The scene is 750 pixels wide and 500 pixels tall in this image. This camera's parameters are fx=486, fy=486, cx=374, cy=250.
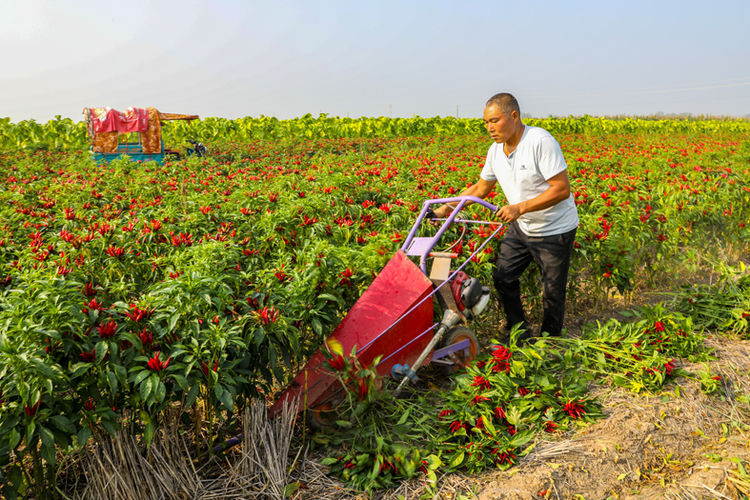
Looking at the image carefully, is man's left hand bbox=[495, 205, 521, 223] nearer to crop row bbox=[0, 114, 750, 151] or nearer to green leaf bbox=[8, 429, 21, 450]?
green leaf bbox=[8, 429, 21, 450]

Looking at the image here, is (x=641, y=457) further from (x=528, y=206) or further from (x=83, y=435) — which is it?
(x=83, y=435)

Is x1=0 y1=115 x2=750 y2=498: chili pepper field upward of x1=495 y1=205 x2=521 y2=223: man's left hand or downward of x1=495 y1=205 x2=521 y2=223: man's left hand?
downward

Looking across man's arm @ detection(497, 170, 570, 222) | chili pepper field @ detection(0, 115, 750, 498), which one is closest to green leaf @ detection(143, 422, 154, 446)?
chili pepper field @ detection(0, 115, 750, 498)

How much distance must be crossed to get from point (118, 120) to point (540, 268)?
12389mm

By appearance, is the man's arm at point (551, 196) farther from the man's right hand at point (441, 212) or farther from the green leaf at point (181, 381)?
the green leaf at point (181, 381)

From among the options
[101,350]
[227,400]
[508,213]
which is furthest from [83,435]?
[508,213]

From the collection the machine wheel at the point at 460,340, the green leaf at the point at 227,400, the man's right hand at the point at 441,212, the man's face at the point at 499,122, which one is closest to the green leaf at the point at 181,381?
the green leaf at the point at 227,400

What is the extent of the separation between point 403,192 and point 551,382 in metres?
2.45

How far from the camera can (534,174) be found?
3107mm

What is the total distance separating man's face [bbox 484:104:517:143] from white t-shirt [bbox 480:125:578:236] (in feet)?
0.42

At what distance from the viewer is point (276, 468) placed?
87.3 inches

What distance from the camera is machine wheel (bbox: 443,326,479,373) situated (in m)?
2.98

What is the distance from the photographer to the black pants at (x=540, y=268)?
329 centimetres

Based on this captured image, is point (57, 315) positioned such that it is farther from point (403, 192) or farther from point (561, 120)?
point (561, 120)
